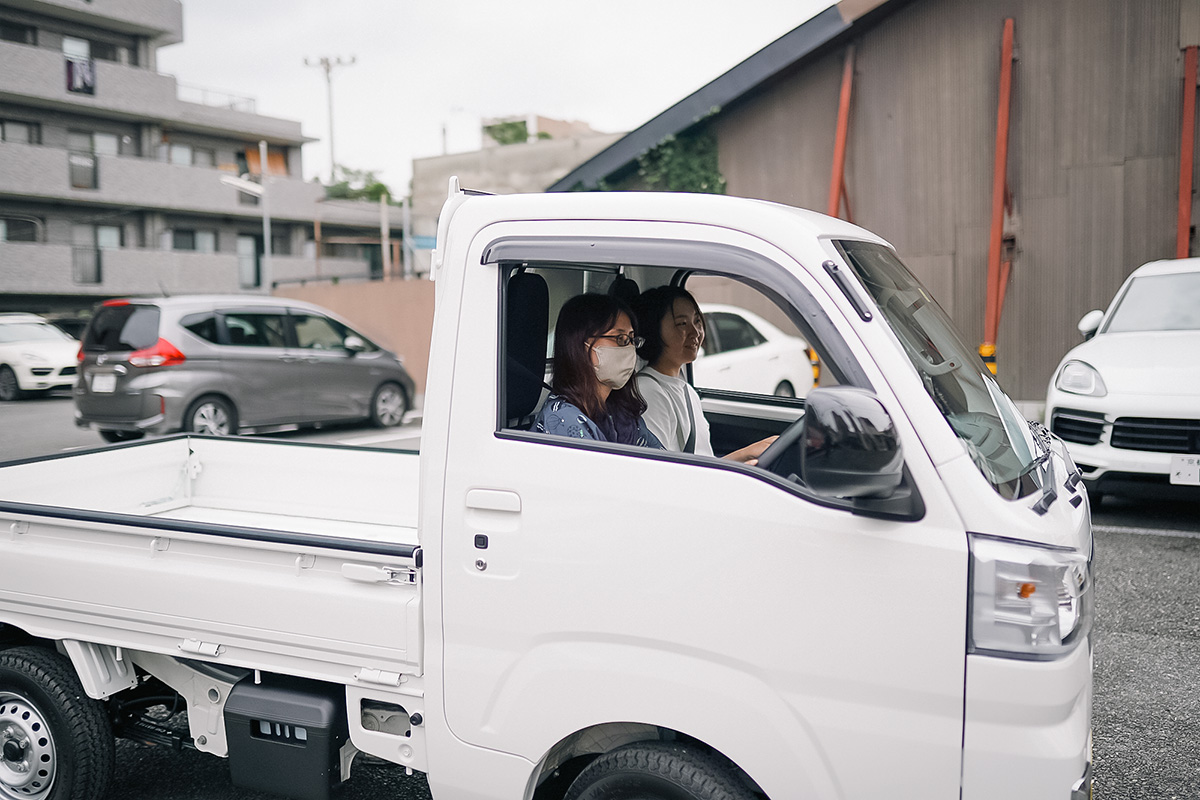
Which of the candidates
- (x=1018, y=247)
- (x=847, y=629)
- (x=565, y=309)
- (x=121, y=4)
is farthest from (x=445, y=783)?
(x=121, y=4)

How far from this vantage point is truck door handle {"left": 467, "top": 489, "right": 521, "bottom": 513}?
2.33 meters

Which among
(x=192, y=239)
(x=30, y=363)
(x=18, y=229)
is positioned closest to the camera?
(x=30, y=363)

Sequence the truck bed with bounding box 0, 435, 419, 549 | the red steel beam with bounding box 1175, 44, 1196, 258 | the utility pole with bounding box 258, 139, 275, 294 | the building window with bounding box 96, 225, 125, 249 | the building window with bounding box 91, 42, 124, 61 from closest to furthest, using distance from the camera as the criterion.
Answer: the truck bed with bounding box 0, 435, 419, 549
the red steel beam with bounding box 1175, 44, 1196, 258
the building window with bounding box 91, 42, 124, 61
the building window with bounding box 96, 225, 125, 249
the utility pole with bounding box 258, 139, 275, 294

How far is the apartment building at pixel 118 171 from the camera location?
27.3 metres

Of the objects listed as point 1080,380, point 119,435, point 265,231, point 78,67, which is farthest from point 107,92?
point 1080,380

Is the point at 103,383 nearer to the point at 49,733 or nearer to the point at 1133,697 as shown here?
the point at 49,733

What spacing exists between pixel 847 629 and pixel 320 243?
37.9 meters

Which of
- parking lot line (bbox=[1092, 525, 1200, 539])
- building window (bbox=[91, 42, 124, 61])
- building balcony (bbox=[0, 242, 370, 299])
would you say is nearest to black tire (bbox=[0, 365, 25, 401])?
building balcony (bbox=[0, 242, 370, 299])

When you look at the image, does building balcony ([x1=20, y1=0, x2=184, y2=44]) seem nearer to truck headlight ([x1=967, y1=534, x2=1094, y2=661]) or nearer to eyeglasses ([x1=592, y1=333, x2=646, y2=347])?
eyeglasses ([x1=592, y1=333, x2=646, y2=347])

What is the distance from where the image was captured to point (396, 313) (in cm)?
1984

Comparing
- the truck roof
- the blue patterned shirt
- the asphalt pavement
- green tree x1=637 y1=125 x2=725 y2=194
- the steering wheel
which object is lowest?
the asphalt pavement

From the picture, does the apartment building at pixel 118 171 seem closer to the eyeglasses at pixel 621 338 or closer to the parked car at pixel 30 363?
the parked car at pixel 30 363

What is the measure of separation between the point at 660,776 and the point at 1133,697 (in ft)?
9.24

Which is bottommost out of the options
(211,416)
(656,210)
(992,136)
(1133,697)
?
(1133,697)
